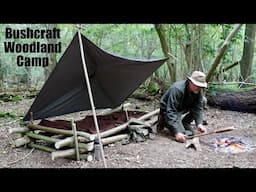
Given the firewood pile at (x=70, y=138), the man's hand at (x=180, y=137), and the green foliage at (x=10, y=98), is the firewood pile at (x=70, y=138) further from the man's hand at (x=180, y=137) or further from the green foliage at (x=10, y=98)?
the green foliage at (x=10, y=98)

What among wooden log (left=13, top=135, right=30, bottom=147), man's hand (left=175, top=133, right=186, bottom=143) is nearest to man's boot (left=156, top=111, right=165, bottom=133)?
man's hand (left=175, top=133, right=186, bottom=143)

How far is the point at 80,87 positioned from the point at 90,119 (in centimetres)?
41

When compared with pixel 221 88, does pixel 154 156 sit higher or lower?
lower

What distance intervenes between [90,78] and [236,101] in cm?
231

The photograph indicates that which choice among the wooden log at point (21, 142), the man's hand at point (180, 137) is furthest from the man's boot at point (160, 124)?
the wooden log at point (21, 142)

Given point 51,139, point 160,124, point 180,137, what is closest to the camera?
point 51,139

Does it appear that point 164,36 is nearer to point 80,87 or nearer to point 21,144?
point 80,87

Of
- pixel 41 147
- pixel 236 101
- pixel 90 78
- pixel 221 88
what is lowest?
pixel 41 147

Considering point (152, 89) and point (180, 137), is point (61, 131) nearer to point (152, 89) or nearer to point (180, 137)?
point (180, 137)

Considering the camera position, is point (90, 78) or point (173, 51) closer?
point (90, 78)

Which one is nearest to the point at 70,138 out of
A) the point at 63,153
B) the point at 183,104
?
the point at 63,153

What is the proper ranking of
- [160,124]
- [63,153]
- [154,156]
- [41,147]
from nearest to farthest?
[63,153] → [154,156] → [41,147] → [160,124]

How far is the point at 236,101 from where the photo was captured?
4.62m

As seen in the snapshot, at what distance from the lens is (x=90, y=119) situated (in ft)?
11.8
